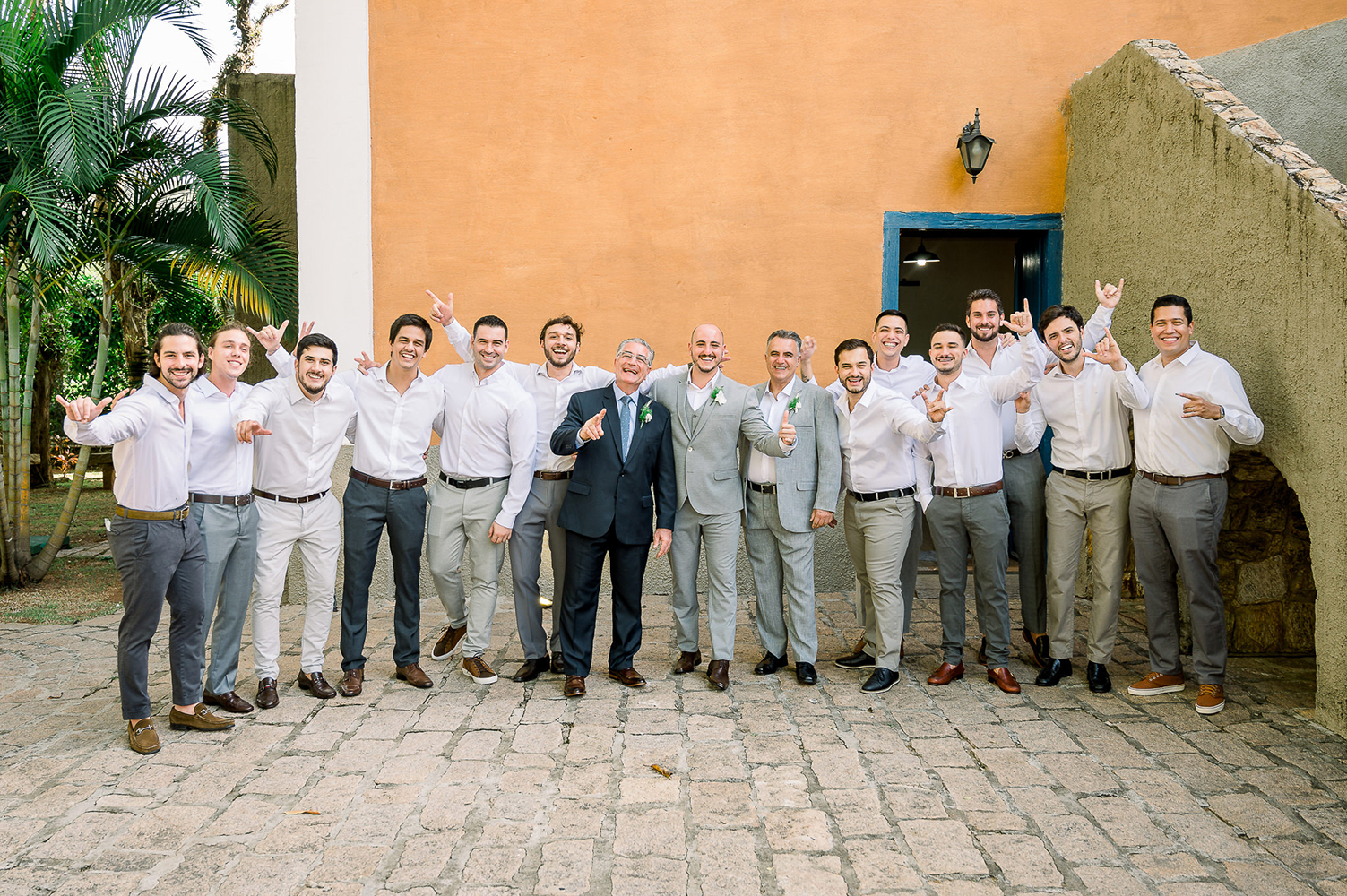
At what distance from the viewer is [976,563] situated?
5391mm

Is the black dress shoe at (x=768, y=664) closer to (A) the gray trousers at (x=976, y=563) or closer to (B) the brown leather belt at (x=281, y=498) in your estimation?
(A) the gray trousers at (x=976, y=563)

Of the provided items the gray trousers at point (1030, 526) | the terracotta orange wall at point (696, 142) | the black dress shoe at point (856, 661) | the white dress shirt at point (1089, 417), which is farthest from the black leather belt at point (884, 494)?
the terracotta orange wall at point (696, 142)

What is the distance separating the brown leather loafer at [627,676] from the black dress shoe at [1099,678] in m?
2.56

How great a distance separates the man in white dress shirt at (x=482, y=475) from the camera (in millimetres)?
5266

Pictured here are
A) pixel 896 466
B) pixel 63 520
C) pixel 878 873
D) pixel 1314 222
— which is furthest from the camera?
pixel 63 520

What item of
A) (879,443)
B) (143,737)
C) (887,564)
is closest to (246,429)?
(143,737)

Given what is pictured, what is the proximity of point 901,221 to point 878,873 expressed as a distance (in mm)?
5533

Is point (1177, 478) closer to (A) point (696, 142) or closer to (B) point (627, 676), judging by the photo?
(B) point (627, 676)

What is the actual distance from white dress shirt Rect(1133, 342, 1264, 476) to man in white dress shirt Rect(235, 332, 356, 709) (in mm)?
4471

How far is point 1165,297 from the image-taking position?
194 inches

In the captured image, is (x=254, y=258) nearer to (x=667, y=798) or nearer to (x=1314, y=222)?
(x=667, y=798)

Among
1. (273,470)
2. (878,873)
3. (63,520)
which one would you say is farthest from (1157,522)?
(63,520)

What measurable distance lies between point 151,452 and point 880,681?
4001mm

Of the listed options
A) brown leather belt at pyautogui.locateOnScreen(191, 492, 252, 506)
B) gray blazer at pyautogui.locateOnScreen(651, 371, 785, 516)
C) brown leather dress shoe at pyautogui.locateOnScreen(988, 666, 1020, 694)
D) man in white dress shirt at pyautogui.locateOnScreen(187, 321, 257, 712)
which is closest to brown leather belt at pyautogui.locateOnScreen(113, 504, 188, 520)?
man in white dress shirt at pyautogui.locateOnScreen(187, 321, 257, 712)
